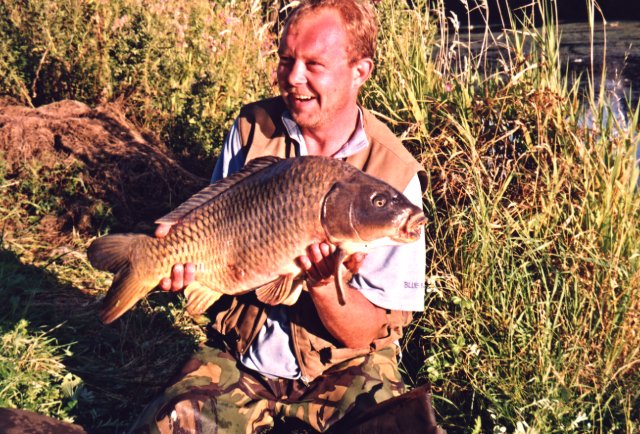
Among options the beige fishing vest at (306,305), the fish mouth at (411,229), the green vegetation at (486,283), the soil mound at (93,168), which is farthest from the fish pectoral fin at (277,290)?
the soil mound at (93,168)

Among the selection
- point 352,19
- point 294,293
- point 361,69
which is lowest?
point 294,293

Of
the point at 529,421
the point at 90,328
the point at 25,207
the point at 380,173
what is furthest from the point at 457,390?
the point at 25,207

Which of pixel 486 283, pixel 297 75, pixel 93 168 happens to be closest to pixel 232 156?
pixel 297 75

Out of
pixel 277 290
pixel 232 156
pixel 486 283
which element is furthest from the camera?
pixel 486 283

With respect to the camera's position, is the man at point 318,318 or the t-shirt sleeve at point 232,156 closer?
the man at point 318,318

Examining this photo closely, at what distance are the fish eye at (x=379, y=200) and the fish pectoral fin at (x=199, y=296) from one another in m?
0.63

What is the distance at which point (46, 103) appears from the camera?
5691mm

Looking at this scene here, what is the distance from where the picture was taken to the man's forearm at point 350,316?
247cm

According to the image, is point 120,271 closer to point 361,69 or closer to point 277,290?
point 277,290

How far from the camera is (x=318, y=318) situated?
105 inches

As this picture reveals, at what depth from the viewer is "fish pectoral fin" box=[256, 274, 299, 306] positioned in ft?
7.90

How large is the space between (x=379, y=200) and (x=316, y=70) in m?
0.71

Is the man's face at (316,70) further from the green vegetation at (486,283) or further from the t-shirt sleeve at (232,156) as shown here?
the green vegetation at (486,283)

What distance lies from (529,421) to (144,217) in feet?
8.84
